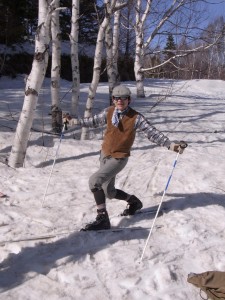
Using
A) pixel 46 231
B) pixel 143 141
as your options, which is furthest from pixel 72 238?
pixel 143 141

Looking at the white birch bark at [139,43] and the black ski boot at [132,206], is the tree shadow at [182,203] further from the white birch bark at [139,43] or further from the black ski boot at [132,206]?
the white birch bark at [139,43]

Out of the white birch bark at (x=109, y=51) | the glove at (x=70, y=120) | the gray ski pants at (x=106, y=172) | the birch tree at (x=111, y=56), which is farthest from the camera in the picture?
the birch tree at (x=111, y=56)

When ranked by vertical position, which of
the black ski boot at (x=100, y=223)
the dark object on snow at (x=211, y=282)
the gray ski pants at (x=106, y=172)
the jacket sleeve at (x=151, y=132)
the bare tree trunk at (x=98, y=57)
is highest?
the bare tree trunk at (x=98, y=57)

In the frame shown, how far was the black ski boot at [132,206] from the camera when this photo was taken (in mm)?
5277

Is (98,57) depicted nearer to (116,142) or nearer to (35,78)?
(35,78)

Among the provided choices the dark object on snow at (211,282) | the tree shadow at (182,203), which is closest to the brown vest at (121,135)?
the tree shadow at (182,203)

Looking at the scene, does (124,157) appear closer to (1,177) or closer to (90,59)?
(1,177)

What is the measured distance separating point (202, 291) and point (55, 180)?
375 centimetres

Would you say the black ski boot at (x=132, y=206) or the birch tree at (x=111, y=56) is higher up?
the birch tree at (x=111, y=56)

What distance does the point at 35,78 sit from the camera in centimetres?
706

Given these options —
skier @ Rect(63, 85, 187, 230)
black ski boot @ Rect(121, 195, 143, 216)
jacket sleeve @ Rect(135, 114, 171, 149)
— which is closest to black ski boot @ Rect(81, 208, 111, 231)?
skier @ Rect(63, 85, 187, 230)

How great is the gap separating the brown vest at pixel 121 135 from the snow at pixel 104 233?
3.34ft

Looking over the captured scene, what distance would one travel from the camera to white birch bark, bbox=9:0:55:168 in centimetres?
693

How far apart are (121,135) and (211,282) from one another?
2009 mm
